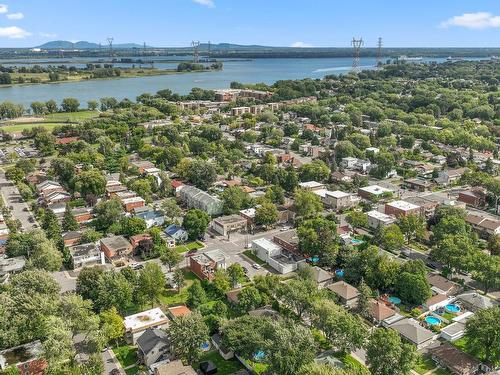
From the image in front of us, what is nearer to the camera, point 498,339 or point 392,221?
point 498,339

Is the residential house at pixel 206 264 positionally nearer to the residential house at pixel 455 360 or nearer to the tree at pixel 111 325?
the tree at pixel 111 325

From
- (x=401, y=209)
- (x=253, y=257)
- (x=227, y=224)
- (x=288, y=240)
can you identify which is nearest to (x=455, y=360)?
(x=288, y=240)

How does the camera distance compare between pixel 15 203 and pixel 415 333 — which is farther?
pixel 15 203

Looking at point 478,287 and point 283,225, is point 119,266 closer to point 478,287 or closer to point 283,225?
point 283,225

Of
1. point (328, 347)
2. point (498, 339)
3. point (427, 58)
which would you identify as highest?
point (427, 58)

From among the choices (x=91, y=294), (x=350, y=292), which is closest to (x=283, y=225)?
(x=350, y=292)

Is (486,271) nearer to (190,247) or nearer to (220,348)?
(220,348)
